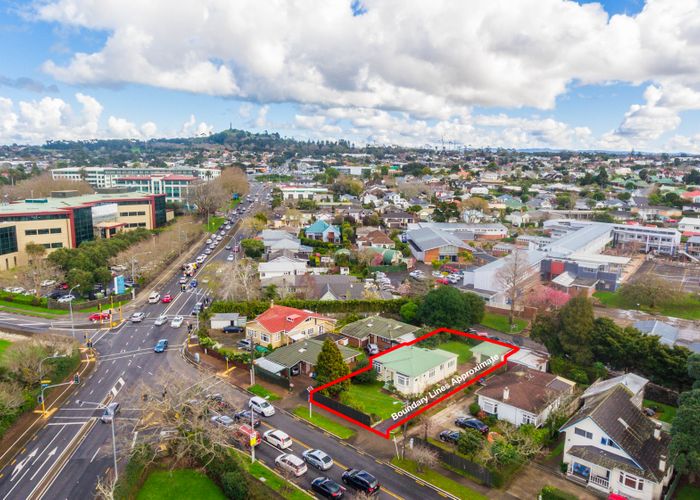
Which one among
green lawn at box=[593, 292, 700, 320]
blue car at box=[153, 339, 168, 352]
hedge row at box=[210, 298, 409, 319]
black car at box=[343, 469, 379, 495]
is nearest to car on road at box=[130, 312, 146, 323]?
hedge row at box=[210, 298, 409, 319]

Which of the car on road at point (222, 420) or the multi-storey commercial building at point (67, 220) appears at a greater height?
the multi-storey commercial building at point (67, 220)

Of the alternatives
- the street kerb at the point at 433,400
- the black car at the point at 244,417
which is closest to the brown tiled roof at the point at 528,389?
the street kerb at the point at 433,400

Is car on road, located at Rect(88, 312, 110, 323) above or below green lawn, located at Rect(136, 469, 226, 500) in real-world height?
above

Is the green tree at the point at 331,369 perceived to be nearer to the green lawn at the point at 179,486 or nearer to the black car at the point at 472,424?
the black car at the point at 472,424

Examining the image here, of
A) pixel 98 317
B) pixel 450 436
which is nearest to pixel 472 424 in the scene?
pixel 450 436

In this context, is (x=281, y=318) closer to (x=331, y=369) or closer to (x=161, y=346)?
(x=161, y=346)

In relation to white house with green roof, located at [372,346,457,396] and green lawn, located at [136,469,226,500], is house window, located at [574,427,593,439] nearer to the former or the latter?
white house with green roof, located at [372,346,457,396]
